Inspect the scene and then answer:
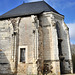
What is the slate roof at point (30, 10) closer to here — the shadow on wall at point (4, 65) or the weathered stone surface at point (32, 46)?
the weathered stone surface at point (32, 46)

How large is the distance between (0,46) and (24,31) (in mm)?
3040

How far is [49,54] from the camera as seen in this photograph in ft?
37.0

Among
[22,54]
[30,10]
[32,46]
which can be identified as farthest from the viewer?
[30,10]

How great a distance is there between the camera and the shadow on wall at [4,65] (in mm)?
10887

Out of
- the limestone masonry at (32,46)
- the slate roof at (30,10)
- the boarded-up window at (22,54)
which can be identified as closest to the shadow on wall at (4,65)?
the limestone masonry at (32,46)

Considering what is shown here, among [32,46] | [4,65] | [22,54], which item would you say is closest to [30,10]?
[32,46]

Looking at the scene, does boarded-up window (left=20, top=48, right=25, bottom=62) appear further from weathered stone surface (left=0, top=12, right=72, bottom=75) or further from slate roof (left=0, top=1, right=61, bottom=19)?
slate roof (left=0, top=1, right=61, bottom=19)

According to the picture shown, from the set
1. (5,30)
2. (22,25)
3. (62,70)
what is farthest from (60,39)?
(5,30)

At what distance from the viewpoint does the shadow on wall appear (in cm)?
1089

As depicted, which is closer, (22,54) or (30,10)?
(22,54)

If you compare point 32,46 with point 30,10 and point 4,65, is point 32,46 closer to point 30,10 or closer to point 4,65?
point 4,65

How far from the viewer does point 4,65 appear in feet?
36.8

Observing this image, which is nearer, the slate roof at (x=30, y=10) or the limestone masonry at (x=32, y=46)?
the limestone masonry at (x=32, y=46)

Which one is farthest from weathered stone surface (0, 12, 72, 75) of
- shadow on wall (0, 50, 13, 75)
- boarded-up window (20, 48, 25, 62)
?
boarded-up window (20, 48, 25, 62)
